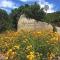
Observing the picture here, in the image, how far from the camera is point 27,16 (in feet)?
69.7

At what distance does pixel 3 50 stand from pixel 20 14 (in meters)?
12.7

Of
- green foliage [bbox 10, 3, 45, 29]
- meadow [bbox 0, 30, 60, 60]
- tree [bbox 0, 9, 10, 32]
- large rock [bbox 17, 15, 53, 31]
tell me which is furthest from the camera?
green foliage [bbox 10, 3, 45, 29]

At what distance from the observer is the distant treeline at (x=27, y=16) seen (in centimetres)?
1994

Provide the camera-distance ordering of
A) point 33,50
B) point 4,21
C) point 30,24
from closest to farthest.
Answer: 1. point 33,50
2. point 4,21
3. point 30,24

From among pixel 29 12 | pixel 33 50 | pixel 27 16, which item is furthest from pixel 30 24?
pixel 33 50

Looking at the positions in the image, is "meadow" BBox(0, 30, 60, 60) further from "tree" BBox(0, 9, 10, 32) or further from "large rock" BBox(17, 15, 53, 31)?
"large rock" BBox(17, 15, 53, 31)

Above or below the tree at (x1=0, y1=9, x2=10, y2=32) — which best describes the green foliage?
above

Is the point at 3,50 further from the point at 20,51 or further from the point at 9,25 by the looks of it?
the point at 9,25

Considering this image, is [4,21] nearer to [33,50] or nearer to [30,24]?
[30,24]

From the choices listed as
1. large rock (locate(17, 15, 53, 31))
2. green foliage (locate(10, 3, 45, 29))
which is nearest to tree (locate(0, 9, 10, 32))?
green foliage (locate(10, 3, 45, 29))

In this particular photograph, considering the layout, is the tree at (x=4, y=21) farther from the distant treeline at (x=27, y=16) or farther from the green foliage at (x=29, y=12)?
the green foliage at (x=29, y=12)

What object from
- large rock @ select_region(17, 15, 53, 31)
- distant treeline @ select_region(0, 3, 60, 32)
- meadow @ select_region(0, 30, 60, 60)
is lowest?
meadow @ select_region(0, 30, 60, 60)

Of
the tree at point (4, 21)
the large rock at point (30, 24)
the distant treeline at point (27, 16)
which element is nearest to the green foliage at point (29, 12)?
the distant treeline at point (27, 16)

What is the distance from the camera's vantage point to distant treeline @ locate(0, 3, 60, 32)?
65.4 feet
